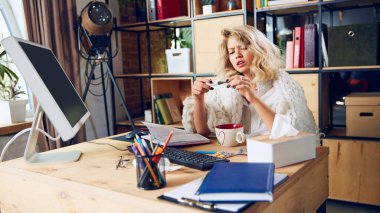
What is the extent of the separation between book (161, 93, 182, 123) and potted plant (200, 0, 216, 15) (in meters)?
0.85

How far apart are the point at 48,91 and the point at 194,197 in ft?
1.95

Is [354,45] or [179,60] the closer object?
[354,45]

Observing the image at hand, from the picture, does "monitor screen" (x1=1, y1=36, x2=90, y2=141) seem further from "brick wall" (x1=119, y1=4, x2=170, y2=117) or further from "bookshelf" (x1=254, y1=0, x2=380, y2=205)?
"brick wall" (x1=119, y1=4, x2=170, y2=117)

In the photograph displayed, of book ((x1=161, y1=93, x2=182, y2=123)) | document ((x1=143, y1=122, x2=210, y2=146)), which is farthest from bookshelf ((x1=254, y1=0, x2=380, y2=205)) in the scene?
document ((x1=143, y1=122, x2=210, y2=146))

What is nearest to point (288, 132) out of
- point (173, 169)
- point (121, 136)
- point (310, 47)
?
point (173, 169)

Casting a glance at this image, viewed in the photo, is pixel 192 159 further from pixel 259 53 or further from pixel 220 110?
pixel 259 53

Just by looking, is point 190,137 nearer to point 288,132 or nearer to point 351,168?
point 288,132

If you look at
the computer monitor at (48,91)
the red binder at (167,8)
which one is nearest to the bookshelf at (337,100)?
the red binder at (167,8)

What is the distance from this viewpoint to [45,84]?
1.13m

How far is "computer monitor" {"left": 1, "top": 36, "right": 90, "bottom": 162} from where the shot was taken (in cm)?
109

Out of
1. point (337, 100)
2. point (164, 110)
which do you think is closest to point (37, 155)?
point (164, 110)

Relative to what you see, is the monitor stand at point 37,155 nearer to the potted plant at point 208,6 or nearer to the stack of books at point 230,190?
the stack of books at point 230,190

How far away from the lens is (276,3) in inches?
101

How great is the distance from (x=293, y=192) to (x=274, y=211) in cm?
15
